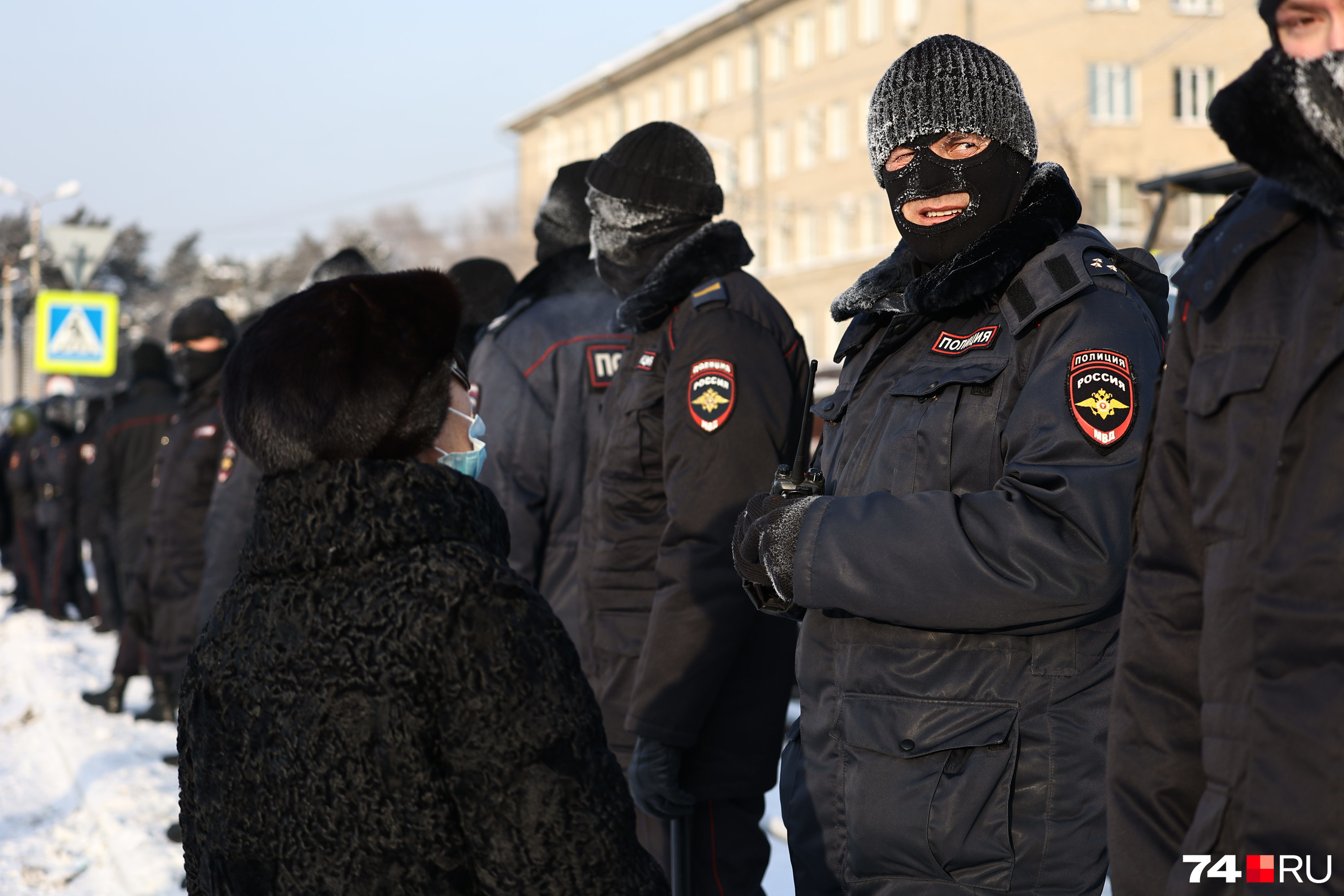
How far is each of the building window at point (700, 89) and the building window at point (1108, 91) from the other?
17.0m

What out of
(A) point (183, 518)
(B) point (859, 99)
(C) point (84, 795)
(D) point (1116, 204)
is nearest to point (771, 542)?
(C) point (84, 795)

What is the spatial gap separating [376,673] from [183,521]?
6160 mm

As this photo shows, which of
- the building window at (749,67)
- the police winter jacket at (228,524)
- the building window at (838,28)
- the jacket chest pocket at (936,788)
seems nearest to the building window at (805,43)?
the building window at (838,28)

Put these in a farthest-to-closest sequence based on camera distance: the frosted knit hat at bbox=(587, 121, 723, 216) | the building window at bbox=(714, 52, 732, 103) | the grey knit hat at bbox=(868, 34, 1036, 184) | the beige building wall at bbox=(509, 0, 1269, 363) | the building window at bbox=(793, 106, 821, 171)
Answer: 1. the building window at bbox=(714, 52, 732, 103)
2. the building window at bbox=(793, 106, 821, 171)
3. the beige building wall at bbox=(509, 0, 1269, 363)
4. the frosted knit hat at bbox=(587, 121, 723, 216)
5. the grey knit hat at bbox=(868, 34, 1036, 184)

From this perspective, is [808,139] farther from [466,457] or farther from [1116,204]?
[466,457]

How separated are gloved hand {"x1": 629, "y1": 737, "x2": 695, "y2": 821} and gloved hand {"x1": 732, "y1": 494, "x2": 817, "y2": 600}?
87cm

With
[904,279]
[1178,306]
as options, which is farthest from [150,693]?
[1178,306]

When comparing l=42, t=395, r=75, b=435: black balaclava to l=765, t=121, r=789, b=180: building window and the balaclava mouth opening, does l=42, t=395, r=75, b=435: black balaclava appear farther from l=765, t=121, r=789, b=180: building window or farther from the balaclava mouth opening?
l=765, t=121, r=789, b=180: building window

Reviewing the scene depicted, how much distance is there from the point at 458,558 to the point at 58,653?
37.2 feet

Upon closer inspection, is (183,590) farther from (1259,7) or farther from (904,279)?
(1259,7)

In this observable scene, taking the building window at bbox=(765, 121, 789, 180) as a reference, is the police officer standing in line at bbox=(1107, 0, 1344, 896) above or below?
below

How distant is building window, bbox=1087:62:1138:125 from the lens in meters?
39.4

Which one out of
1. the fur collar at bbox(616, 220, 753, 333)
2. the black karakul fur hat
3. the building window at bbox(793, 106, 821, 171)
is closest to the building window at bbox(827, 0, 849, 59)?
the building window at bbox(793, 106, 821, 171)

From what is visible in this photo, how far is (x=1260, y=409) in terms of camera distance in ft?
5.30
